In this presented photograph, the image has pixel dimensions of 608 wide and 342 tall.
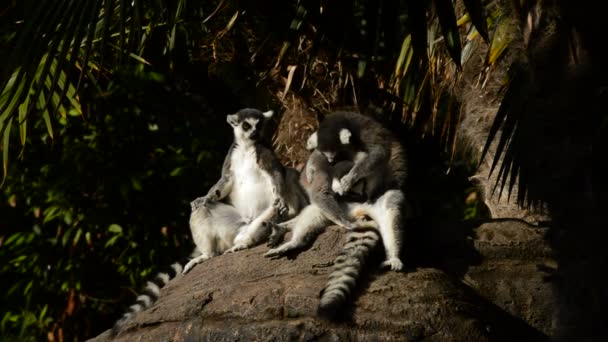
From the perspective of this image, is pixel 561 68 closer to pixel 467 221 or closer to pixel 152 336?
pixel 467 221

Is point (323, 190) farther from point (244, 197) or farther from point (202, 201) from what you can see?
point (202, 201)

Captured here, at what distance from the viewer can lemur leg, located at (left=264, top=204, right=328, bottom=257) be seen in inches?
230

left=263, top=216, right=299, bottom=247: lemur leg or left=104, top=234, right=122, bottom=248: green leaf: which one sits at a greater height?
left=104, top=234, right=122, bottom=248: green leaf

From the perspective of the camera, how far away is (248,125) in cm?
677

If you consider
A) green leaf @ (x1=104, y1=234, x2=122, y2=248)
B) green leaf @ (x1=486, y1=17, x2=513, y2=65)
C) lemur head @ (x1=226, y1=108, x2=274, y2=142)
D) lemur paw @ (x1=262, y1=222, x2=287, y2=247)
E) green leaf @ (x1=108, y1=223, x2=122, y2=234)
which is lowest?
lemur paw @ (x1=262, y1=222, x2=287, y2=247)

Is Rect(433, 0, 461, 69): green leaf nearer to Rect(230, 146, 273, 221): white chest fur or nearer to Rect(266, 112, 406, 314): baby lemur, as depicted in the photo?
Rect(266, 112, 406, 314): baby lemur

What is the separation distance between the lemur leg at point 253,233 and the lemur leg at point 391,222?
804mm

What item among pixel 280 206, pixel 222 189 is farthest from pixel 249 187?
pixel 280 206

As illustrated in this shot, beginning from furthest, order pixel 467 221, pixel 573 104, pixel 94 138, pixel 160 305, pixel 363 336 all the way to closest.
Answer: pixel 94 138 → pixel 467 221 → pixel 160 305 → pixel 363 336 → pixel 573 104

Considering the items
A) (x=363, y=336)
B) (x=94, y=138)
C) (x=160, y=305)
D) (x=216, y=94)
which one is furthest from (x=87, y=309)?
(x=363, y=336)

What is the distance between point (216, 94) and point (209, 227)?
2719 millimetres

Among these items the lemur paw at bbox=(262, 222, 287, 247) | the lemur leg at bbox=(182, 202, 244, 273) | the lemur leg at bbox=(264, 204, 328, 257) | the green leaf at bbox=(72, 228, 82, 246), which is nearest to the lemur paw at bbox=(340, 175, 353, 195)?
the lemur leg at bbox=(264, 204, 328, 257)

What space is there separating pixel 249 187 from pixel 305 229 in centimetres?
86

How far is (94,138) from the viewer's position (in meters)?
8.53
